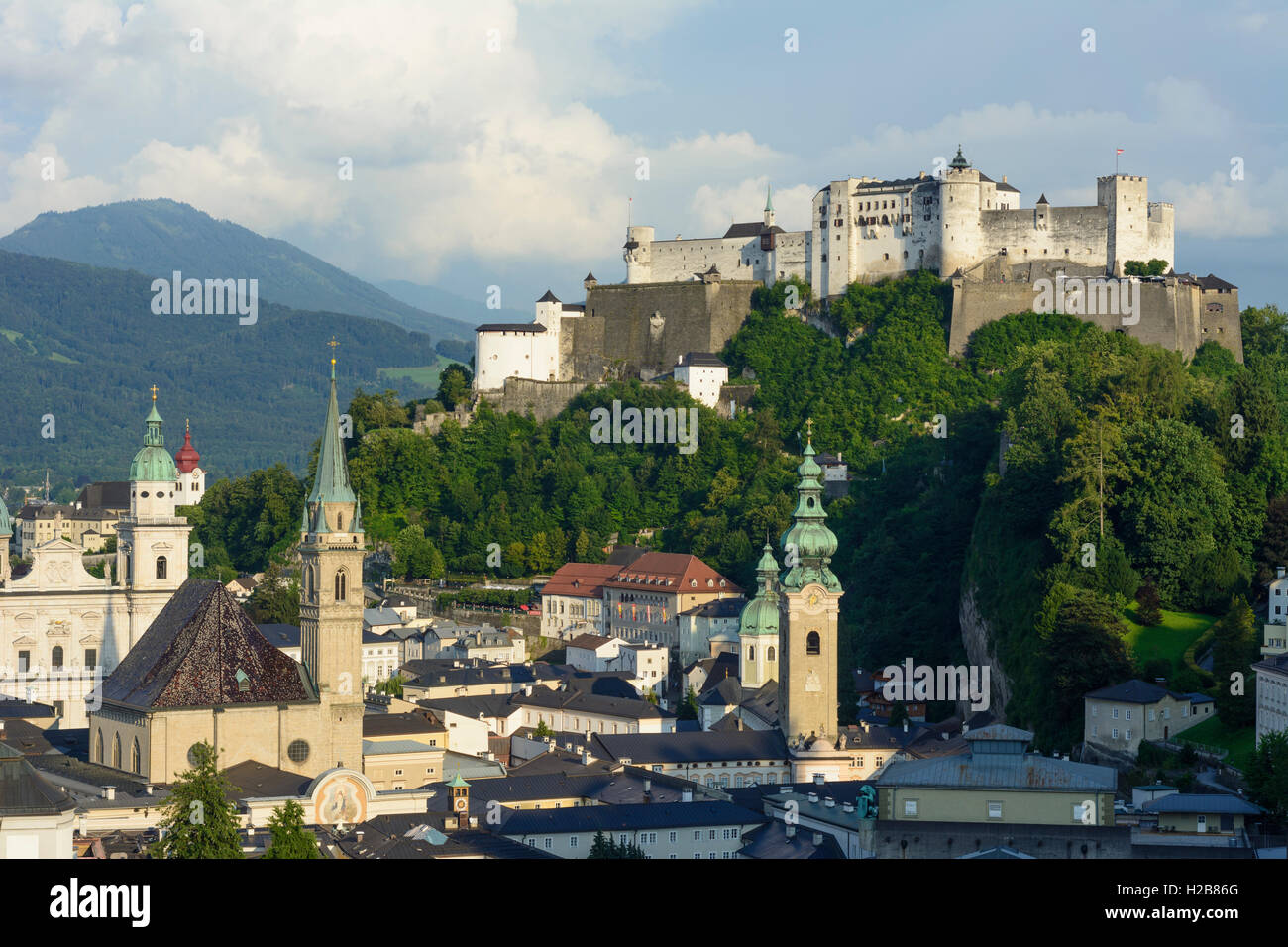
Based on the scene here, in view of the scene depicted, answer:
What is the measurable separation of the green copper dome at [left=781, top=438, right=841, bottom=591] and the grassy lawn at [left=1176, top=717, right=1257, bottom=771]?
46.4 ft

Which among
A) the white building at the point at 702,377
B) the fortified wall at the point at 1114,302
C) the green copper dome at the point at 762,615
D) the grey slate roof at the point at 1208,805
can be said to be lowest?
the grey slate roof at the point at 1208,805

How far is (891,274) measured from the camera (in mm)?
105312

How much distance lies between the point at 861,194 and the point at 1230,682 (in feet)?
182

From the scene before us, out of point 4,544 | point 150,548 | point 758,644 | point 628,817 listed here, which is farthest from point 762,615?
point 628,817

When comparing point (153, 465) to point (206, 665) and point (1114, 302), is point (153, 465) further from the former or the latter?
point (1114, 302)

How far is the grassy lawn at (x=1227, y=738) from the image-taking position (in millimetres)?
51375

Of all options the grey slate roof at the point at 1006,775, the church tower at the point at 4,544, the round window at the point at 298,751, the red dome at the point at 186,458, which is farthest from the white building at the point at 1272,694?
the red dome at the point at 186,458

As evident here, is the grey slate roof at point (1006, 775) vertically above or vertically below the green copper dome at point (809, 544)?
below

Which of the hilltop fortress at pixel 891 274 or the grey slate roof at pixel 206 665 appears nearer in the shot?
the grey slate roof at pixel 206 665

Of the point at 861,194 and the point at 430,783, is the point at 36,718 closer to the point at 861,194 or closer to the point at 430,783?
the point at 430,783

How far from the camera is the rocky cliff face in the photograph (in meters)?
67.8

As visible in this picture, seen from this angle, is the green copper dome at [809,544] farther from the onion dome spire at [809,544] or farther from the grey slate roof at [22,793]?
the grey slate roof at [22,793]

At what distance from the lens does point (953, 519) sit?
8612 centimetres

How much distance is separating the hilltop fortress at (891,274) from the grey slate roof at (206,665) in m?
54.6
